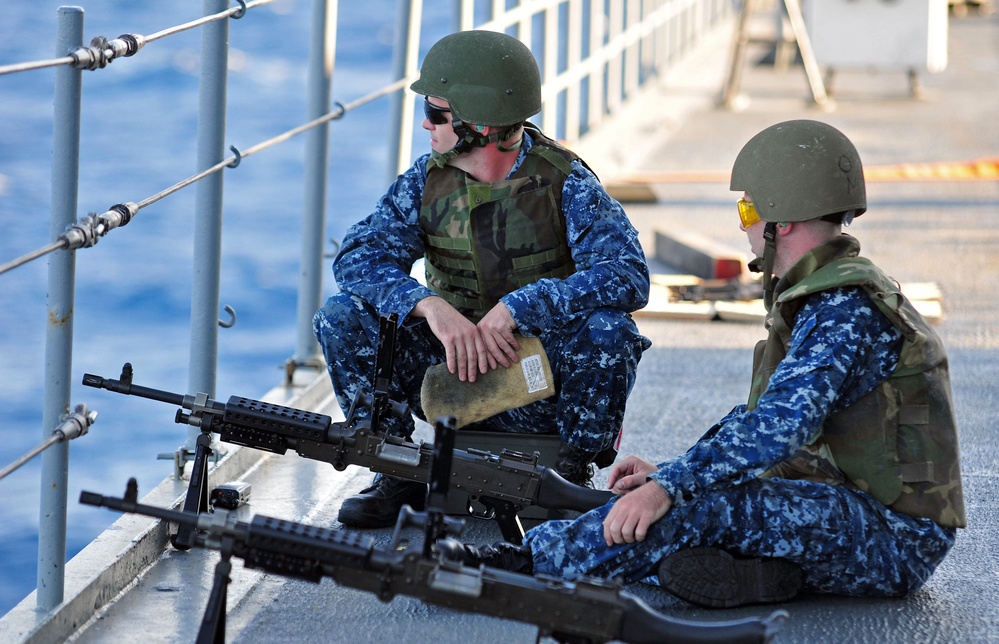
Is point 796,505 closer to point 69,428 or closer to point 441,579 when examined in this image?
point 441,579

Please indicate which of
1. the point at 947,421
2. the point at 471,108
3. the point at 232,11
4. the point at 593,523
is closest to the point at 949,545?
the point at 947,421

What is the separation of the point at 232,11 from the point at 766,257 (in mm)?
1410

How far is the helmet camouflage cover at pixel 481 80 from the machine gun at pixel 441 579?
127cm

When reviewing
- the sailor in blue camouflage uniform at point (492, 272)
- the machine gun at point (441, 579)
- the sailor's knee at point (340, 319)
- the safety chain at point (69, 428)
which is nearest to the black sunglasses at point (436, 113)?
the sailor in blue camouflage uniform at point (492, 272)

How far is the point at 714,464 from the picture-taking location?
2.42 metres

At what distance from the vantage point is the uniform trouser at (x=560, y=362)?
297 centimetres

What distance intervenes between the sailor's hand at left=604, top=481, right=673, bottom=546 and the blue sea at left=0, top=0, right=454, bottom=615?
3.45 feet

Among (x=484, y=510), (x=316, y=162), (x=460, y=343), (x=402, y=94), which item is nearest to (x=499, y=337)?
(x=460, y=343)

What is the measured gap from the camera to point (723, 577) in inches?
99.7

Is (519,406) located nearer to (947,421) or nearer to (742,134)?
(947,421)

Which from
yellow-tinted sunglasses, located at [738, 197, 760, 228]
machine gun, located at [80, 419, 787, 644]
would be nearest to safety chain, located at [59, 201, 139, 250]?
machine gun, located at [80, 419, 787, 644]

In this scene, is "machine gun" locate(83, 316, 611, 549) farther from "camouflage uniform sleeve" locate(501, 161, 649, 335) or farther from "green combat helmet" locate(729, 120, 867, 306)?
"green combat helmet" locate(729, 120, 867, 306)

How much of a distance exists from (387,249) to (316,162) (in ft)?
3.49

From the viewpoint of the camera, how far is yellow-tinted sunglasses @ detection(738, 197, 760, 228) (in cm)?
265
